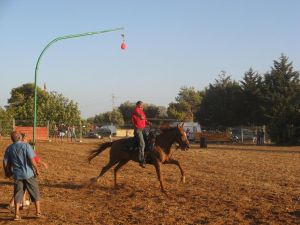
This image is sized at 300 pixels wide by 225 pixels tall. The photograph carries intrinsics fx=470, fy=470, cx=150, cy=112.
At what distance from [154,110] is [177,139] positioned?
351ft

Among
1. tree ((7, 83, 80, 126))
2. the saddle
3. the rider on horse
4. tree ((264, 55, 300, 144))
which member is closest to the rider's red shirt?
the rider on horse

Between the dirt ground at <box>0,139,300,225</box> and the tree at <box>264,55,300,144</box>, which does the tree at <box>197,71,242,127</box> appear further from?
the dirt ground at <box>0,139,300,225</box>

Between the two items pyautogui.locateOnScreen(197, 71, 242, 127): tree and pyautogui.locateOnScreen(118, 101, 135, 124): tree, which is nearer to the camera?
pyautogui.locateOnScreen(197, 71, 242, 127): tree

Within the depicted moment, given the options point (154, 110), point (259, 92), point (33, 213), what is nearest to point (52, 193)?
point (33, 213)

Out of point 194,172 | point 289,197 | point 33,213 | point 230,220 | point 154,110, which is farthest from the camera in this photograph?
point 154,110

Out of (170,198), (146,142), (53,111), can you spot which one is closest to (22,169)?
(170,198)

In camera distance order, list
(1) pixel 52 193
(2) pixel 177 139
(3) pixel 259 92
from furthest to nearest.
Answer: (3) pixel 259 92 < (2) pixel 177 139 < (1) pixel 52 193

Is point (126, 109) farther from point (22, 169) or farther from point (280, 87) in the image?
point (22, 169)

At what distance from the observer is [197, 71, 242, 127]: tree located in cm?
7300

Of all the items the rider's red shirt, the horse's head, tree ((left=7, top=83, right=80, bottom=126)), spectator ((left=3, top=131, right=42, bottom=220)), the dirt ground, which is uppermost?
tree ((left=7, top=83, right=80, bottom=126))

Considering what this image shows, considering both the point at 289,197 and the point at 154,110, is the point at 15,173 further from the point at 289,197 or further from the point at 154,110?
the point at 154,110

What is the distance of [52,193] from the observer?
12.8 metres

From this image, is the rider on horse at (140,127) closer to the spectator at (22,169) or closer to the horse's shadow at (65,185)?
the horse's shadow at (65,185)

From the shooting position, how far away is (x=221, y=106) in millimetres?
74000
